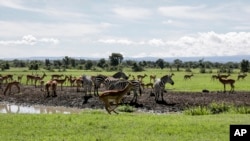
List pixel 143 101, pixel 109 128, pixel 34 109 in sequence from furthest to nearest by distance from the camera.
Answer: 1. pixel 143 101
2. pixel 34 109
3. pixel 109 128

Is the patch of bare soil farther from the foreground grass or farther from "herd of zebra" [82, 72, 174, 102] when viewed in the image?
the foreground grass

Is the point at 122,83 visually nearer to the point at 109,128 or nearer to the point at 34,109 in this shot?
the point at 34,109

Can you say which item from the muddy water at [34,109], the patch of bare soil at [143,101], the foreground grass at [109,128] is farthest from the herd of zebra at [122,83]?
the foreground grass at [109,128]

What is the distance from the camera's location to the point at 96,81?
3734 cm

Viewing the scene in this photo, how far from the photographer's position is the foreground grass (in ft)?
47.6

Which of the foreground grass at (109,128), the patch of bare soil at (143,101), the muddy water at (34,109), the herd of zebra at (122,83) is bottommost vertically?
the muddy water at (34,109)

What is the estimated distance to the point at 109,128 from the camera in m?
16.2

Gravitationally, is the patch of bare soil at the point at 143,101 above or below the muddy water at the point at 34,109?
above

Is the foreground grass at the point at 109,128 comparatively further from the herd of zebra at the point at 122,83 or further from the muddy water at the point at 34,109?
the herd of zebra at the point at 122,83

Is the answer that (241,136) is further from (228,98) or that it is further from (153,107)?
(228,98)

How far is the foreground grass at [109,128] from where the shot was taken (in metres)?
14.5

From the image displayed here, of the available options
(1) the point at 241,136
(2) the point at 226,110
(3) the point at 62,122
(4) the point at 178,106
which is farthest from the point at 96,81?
(1) the point at 241,136

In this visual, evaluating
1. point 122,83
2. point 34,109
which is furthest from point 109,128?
point 34,109

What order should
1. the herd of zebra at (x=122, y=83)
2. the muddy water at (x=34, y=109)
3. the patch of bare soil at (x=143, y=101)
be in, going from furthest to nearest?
the herd of zebra at (x=122, y=83) < the patch of bare soil at (x=143, y=101) < the muddy water at (x=34, y=109)
